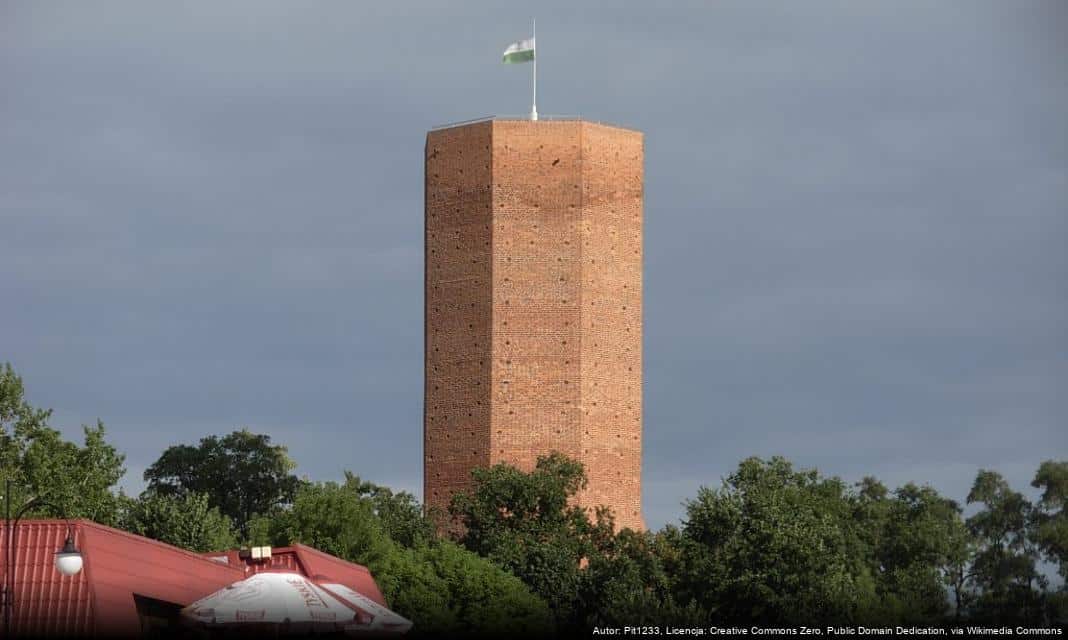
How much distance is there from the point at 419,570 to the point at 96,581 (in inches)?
901

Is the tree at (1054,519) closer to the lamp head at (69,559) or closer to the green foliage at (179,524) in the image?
the green foliage at (179,524)

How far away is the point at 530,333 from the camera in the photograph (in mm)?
66625

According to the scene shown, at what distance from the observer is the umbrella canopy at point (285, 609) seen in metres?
34.9

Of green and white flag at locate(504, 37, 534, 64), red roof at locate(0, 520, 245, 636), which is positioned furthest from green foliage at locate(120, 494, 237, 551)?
red roof at locate(0, 520, 245, 636)

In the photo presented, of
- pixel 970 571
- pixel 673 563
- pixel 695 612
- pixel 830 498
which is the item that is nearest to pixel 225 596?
pixel 695 612

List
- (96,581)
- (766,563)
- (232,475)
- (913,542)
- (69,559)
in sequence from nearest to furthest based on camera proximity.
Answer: (69,559) < (96,581) < (766,563) < (913,542) < (232,475)

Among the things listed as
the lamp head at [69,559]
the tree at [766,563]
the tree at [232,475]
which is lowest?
the lamp head at [69,559]

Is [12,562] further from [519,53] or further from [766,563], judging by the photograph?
[519,53]

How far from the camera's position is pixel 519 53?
6962 centimetres

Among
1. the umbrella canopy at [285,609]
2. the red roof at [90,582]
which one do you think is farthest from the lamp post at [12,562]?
the umbrella canopy at [285,609]

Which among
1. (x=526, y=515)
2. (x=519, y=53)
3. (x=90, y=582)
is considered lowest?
(x=90, y=582)

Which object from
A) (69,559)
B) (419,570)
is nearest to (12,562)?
(69,559)

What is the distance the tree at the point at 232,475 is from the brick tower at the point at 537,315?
19.8 meters

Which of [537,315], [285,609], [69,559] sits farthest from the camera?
[537,315]
